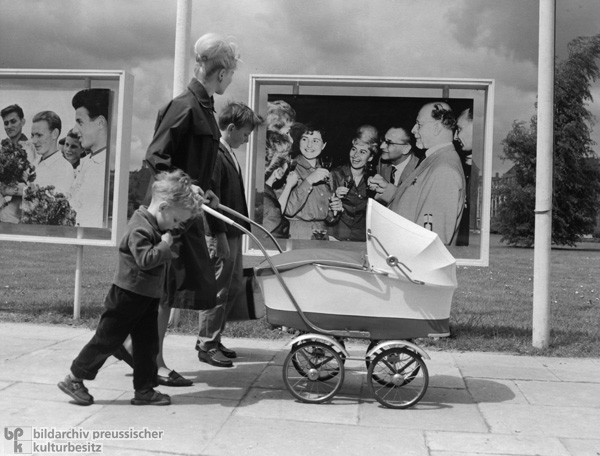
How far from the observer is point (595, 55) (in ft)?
154

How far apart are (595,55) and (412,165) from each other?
46087mm

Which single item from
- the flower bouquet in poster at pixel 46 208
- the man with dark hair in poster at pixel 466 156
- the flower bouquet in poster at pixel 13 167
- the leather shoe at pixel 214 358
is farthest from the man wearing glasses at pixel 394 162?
the flower bouquet in poster at pixel 13 167

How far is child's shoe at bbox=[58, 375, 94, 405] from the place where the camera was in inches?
160

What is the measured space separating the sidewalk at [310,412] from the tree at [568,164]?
42.7 metres

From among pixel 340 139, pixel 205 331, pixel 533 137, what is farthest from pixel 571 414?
pixel 533 137

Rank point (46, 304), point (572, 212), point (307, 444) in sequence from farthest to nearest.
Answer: point (572, 212) → point (46, 304) → point (307, 444)

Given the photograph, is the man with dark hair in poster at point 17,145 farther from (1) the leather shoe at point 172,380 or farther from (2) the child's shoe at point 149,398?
(2) the child's shoe at point 149,398

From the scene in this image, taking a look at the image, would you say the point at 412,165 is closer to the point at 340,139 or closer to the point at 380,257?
the point at 340,139

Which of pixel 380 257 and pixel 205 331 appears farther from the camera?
pixel 205 331

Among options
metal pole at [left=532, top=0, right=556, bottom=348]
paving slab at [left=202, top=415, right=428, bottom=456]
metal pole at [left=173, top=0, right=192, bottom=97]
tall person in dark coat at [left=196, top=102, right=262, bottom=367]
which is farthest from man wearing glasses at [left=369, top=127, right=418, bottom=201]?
paving slab at [left=202, top=415, right=428, bottom=456]

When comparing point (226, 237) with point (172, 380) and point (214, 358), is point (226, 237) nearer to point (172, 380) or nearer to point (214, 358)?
point (214, 358)

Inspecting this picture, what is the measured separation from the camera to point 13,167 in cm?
707

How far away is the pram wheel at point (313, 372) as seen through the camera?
14.0ft

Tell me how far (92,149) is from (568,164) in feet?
148
